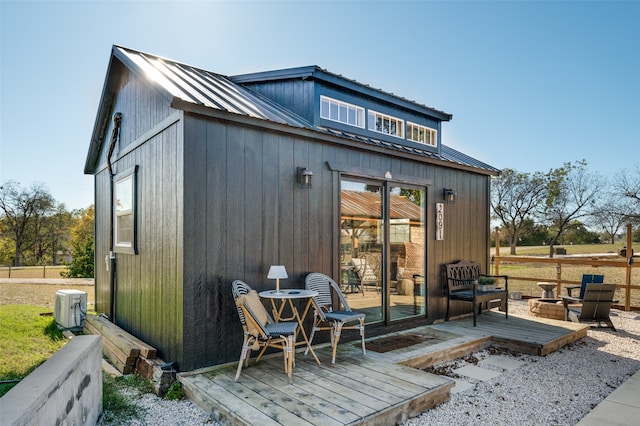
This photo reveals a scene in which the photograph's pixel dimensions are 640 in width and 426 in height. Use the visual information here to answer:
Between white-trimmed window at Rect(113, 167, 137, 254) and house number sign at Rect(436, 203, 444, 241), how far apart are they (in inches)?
178

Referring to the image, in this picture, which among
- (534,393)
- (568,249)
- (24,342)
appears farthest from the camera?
(568,249)

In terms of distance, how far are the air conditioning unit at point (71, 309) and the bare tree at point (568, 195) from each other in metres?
25.9

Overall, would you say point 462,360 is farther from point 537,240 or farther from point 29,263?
point 29,263

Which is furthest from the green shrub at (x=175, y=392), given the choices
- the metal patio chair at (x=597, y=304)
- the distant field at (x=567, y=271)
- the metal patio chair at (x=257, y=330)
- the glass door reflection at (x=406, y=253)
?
the distant field at (x=567, y=271)

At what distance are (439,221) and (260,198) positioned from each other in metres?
3.37

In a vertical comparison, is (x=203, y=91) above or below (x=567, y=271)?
above

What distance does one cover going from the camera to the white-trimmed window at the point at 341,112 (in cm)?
564

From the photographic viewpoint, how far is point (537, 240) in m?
30.0

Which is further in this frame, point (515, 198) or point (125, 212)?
point (515, 198)

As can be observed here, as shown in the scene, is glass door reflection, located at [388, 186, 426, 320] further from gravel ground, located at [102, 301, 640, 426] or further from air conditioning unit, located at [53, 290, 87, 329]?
air conditioning unit, located at [53, 290, 87, 329]

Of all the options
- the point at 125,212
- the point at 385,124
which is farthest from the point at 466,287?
the point at 125,212

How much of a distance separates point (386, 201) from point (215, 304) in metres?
2.82

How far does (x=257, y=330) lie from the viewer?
3.52 meters

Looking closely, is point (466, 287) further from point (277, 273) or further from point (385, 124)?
point (277, 273)
